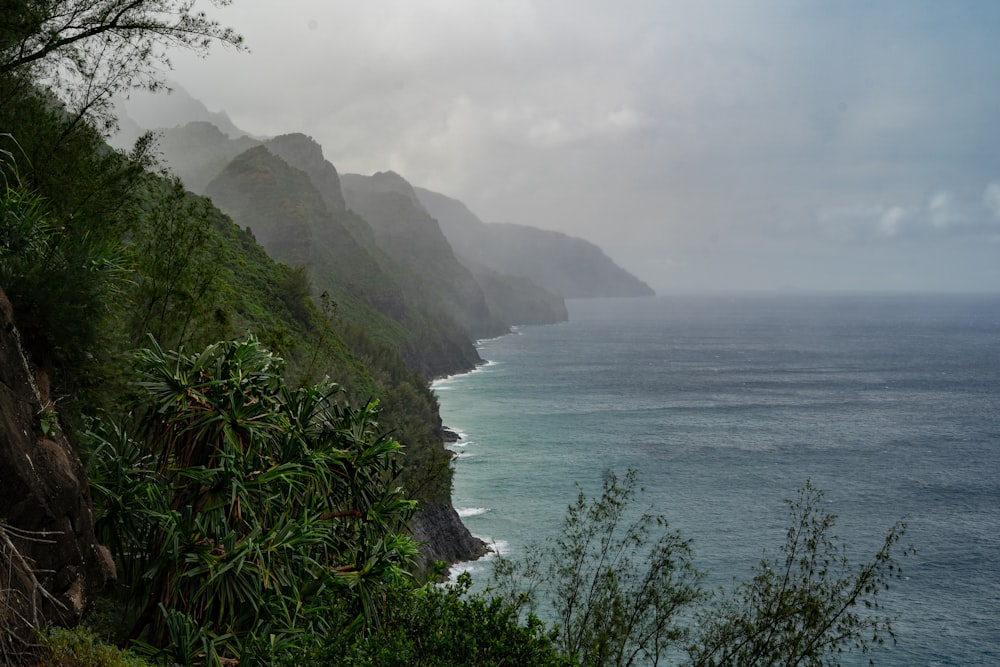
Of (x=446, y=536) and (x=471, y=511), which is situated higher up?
(x=446, y=536)

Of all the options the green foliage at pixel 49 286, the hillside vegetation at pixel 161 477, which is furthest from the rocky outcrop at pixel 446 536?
the green foliage at pixel 49 286

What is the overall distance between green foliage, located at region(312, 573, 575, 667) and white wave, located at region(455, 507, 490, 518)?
139 feet

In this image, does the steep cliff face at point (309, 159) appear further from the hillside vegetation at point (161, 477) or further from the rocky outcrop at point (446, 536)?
the hillside vegetation at point (161, 477)

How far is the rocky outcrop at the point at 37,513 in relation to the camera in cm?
877

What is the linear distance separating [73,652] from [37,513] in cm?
186

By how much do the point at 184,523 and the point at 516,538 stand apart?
37012mm

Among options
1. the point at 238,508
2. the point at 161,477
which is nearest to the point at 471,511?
the point at 161,477

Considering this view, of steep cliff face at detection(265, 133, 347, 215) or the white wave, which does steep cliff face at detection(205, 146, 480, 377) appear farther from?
the white wave

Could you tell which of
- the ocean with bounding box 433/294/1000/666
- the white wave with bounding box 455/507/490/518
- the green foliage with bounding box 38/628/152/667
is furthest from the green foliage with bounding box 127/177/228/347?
the white wave with bounding box 455/507/490/518

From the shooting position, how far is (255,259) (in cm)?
Result: 6444

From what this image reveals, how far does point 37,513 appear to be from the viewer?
9.38m

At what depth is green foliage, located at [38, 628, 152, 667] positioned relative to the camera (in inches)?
337

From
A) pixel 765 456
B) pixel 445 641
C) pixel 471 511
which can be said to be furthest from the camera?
pixel 765 456

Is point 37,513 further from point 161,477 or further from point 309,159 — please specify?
point 309,159
